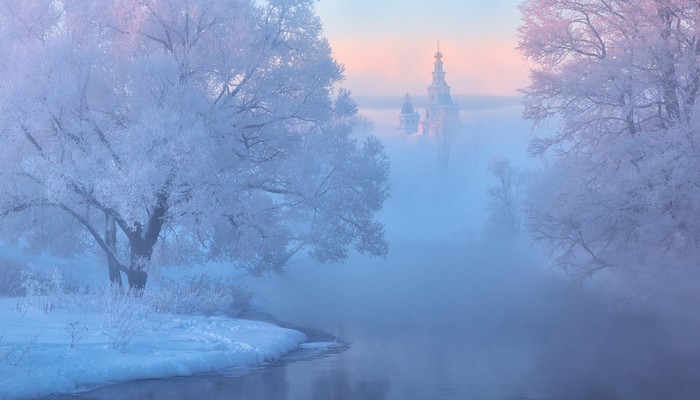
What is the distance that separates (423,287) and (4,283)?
1658cm

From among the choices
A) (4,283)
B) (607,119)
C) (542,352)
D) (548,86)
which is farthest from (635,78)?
(4,283)

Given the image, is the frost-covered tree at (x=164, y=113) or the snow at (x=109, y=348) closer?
the snow at (x=109, y=348)

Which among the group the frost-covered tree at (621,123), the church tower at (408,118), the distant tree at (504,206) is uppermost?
the church tower at (408,118)

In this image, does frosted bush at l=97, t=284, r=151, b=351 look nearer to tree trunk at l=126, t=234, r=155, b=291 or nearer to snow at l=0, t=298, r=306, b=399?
snow at l=0, t=298, r=306, b=399

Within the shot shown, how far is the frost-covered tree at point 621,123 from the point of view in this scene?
70.1 feet

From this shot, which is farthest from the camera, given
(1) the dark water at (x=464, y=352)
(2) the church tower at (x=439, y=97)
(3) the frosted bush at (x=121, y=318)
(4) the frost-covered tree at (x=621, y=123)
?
(2) the church tower at (x=439, y=97)

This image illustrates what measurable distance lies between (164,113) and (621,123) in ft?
42.9

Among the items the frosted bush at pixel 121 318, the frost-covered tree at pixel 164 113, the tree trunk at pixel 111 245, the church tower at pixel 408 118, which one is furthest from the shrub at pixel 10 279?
the church tower at pixel 408 118

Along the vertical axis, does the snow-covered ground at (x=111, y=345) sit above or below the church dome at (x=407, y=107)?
below

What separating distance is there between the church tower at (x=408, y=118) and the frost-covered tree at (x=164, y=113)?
133093 mm

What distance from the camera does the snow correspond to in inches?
472

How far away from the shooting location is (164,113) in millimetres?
19719

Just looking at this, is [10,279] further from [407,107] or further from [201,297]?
[407,107]

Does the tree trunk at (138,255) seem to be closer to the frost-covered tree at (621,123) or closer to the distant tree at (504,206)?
the frost-covered tree at (621,123)
